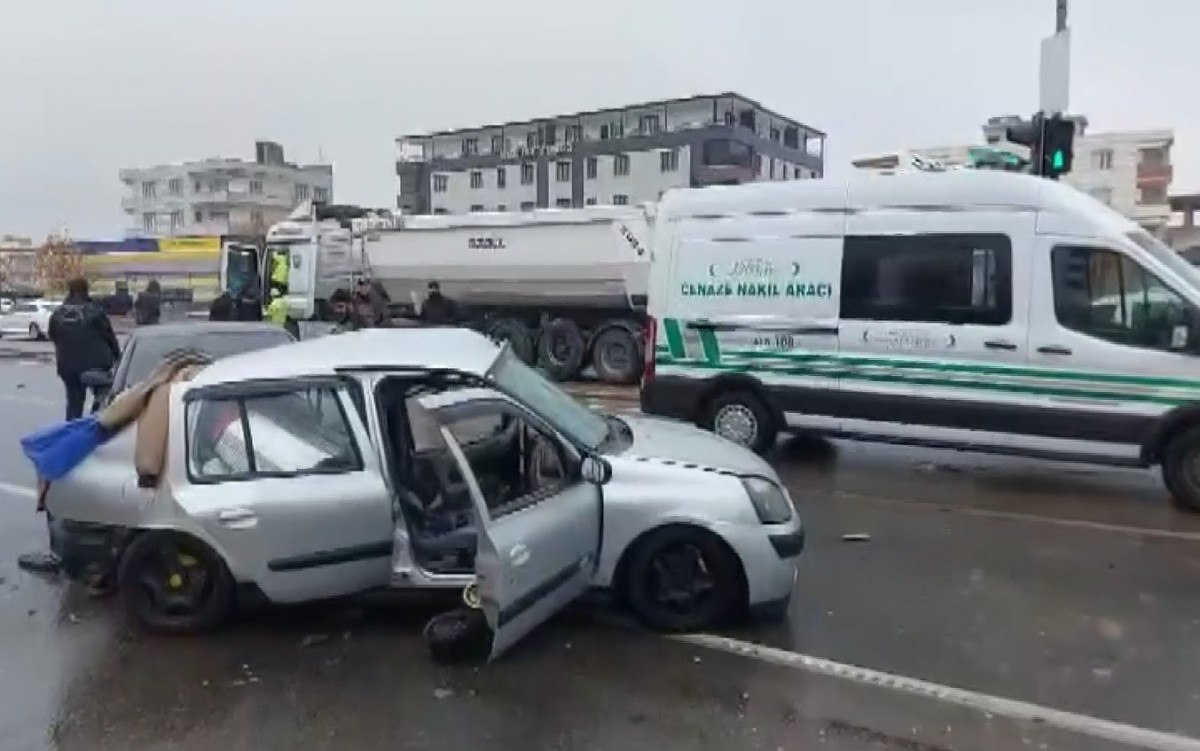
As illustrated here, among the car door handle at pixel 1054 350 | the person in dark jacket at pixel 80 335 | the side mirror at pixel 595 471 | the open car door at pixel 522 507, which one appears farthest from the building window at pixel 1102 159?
the side mirror at pixel 595 471

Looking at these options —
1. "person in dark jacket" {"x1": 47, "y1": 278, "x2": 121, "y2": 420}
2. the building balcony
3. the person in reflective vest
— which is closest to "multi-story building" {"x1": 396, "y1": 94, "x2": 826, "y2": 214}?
the building balcony

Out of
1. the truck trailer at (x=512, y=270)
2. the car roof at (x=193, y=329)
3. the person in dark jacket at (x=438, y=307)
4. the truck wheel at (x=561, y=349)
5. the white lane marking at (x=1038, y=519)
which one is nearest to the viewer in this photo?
the white lane marking at (x=1038, y=519)

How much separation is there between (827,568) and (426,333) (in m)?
2.75

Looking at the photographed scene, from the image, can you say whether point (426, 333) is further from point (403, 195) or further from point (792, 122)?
point (403, 195)

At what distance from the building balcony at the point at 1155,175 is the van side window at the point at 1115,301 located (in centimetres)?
6321

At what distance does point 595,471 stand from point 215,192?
307ft

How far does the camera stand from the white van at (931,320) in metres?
7.13

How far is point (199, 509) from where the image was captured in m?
4.61

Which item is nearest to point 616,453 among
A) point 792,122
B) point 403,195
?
point 792,122

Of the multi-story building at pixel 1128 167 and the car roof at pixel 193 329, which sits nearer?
the car roof at pixel 193 329

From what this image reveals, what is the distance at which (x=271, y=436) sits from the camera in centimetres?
475

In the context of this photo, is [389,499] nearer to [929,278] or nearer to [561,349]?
[929,278]

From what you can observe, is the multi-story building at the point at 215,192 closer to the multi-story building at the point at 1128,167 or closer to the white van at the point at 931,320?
the multi-story building at the point at 1128,167

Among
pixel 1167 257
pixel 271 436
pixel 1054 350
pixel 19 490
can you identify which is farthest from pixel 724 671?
pixel 19 490
